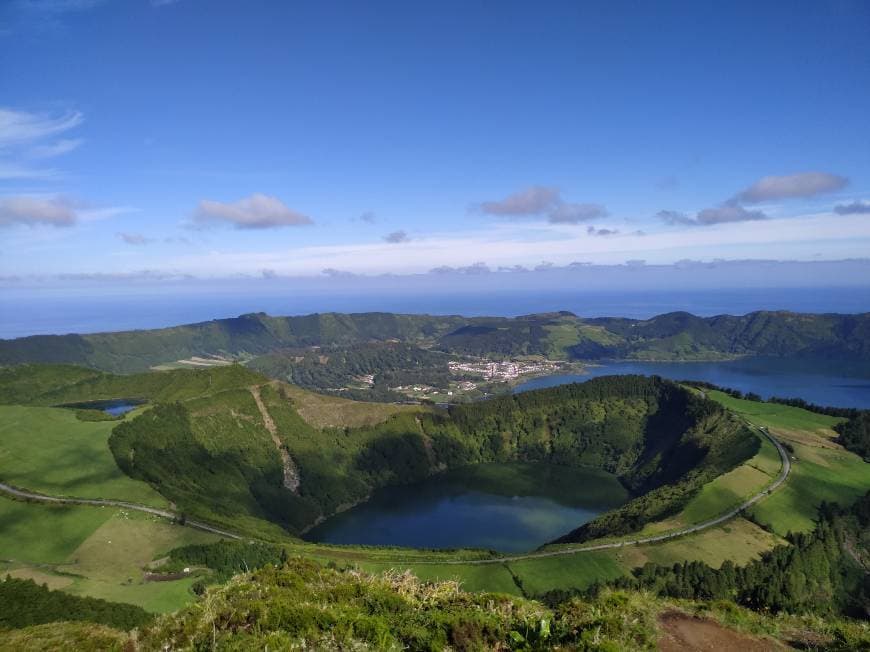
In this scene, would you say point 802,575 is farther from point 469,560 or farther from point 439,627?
point 439,627

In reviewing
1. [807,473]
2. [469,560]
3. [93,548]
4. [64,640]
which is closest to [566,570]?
[469,560]

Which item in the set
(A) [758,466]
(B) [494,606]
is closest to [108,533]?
(B) [494,606]

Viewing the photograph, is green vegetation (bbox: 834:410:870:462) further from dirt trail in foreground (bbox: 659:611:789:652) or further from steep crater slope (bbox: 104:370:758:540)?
dirt trail in foreground (bbox: 659:611:789:652)

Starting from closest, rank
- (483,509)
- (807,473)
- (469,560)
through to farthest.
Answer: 1. (469,560)
2. (807,473)
3. (483,509)

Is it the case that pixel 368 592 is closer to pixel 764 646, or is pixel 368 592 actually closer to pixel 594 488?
pixel 764 646

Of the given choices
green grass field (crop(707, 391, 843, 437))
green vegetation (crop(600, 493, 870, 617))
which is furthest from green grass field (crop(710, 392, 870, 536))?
green vegetation (crop(600, 493, 870, 617))

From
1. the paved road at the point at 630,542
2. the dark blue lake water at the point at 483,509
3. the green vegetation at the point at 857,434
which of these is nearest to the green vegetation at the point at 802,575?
the paved road at the point at 630,542
